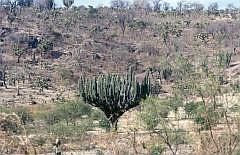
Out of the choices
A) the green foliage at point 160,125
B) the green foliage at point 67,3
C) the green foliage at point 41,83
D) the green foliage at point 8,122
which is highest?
the green foliage at point 8,122

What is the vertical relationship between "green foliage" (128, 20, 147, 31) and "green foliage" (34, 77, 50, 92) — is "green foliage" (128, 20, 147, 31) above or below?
above

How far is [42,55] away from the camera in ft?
224

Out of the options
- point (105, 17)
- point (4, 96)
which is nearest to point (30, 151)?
point (4, 96)

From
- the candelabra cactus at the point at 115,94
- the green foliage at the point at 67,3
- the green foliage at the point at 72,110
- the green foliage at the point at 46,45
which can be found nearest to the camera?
the candelabra cactus at the point at 115,94

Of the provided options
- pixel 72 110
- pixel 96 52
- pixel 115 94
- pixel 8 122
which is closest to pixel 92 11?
pixel 96 52

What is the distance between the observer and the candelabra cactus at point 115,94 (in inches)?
1096

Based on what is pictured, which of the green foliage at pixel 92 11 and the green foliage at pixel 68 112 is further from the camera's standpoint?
the green foliage at pixel 92 11

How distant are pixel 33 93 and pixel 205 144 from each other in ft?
154

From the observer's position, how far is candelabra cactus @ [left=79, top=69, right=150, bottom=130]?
27828mm

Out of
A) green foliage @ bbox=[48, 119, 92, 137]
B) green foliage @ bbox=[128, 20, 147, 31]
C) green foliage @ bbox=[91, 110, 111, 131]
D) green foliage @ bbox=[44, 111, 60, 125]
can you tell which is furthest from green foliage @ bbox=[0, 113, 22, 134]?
green foliage @ bbox=[128, 20, 147, 31]

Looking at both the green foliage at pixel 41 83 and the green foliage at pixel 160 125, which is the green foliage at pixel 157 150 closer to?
the green foliage at pixel 160 125

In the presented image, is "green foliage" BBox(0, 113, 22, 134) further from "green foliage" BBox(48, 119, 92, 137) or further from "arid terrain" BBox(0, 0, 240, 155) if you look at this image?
"arid terrain" BBox(0, 0, 240, 155)

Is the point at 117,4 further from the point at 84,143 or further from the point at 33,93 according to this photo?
the point at 84,143

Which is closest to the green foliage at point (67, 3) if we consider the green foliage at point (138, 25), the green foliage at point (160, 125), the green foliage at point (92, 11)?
the green foliage at point (92, 11)
